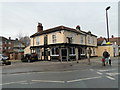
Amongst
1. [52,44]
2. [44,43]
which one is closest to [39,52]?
[44,43]

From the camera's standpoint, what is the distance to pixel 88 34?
30.5 m

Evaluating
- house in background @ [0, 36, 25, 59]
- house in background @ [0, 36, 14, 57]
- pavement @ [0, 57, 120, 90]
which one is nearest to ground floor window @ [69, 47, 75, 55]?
pavement @ [0, 57, 120, 90]

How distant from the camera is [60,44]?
71.9 ft

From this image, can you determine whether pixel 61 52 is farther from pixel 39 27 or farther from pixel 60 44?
pixel 39 27

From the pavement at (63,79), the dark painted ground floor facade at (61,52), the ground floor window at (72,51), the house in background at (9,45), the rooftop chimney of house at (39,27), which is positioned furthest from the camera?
the house in background at (9,45)

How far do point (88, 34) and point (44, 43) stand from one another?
37.8 ft

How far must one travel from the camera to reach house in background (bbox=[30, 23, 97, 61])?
2238cm

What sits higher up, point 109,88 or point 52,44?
point 52,44

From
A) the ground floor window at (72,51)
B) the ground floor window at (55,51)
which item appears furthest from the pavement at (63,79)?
the ground floor window at (72,51)

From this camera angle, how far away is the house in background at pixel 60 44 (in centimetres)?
2238

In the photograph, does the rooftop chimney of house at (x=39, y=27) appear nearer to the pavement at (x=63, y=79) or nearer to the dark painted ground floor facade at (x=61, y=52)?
the dark painted ground floor facade at (x=61, y=52)

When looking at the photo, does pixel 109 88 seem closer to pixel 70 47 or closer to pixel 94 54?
pixel 70 47

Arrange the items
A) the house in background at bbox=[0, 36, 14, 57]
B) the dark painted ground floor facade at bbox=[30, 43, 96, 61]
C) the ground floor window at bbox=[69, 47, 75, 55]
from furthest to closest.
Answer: the house in background at bbox=[0, 36, 14, 57], the ground floor window at bbox=[69, 47, 75, 55], the dark painted ground floor facade at bbox=[30, 43, 96, 61]

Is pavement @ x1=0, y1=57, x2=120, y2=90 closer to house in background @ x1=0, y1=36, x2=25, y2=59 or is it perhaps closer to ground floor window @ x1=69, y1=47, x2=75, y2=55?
ground floor window @ x1=69, y1=47, x2=75, y2=55
